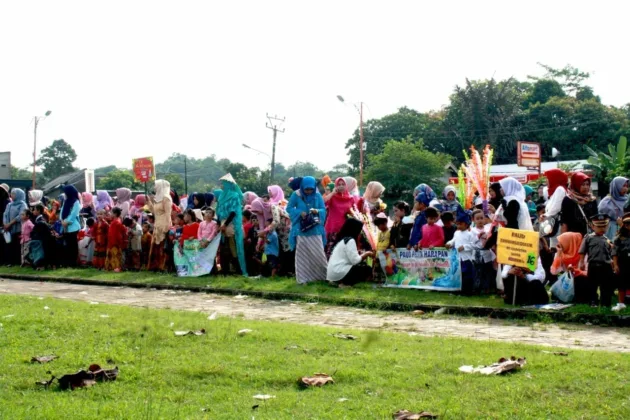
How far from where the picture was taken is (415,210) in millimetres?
14711

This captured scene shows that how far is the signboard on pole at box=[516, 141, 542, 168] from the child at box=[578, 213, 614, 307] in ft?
129

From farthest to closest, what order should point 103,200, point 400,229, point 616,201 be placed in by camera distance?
point 103,200, point 400,229, point 616,201

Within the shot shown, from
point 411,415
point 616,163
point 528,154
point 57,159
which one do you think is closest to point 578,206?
point 411,415

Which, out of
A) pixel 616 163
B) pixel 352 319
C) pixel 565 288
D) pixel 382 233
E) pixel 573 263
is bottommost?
pixel 352 319

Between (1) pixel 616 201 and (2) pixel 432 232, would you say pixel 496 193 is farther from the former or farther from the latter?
(1) pixel 616 201

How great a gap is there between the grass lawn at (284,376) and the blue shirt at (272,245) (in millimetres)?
7193

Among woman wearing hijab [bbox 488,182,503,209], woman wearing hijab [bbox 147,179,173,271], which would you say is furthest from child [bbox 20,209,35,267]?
woman wearing hijab [bbox 488,182,503,209]

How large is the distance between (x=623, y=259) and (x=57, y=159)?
85.9 meters

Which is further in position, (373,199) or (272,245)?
(373,199)

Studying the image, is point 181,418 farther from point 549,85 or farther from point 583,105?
point 549,85

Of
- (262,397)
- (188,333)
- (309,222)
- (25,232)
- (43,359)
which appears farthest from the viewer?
(25,232)

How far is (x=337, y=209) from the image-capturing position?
16000mm

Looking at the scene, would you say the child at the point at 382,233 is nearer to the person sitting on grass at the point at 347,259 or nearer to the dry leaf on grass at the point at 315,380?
the person sitting on grass at the point at 347,259

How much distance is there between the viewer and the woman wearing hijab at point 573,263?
11070 mm
